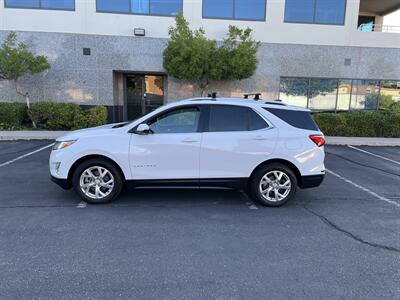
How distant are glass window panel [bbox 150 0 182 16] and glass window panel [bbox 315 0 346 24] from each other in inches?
243

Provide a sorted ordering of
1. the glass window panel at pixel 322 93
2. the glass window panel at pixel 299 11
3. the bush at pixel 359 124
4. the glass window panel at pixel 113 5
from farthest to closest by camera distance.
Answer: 1. the glass window panel at pixel 322 93
2. the glass window panel at pixel 299 11
3. the glass window panel at pixel 113 5
4. the bush at pixel 359 124

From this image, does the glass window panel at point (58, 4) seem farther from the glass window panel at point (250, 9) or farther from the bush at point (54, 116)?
the glass window panel at point (250, 9)

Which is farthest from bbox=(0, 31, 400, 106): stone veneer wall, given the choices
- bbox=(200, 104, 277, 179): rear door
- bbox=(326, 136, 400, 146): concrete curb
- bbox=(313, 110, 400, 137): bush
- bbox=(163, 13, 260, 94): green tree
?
bbox=(200, 104, 277, 179): rear door

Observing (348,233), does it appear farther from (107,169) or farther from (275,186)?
(107,169)

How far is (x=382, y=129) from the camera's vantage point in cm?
1249

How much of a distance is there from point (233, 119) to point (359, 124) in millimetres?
9287

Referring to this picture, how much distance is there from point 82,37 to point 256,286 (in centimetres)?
1306

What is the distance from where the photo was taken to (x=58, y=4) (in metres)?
12.9

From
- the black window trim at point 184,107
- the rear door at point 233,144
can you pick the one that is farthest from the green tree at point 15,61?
the rear door at point 233,144

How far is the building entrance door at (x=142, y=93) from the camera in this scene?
48.6 feet

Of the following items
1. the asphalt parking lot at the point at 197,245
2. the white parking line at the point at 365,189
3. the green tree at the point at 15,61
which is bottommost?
the asphalt parking lot at the point at 197,245

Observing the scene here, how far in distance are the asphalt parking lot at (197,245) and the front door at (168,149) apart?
56cm

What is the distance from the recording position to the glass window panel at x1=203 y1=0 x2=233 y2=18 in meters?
13.3

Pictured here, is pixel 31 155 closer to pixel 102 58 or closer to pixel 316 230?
pixel 102 58
